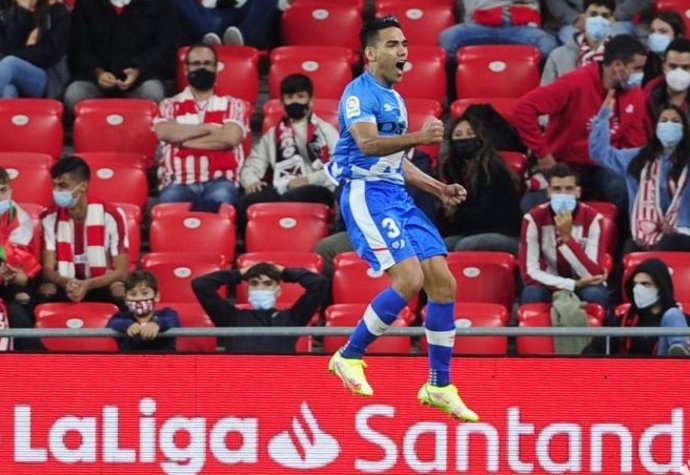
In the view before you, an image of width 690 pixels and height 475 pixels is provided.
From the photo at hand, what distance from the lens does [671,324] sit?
12297 mm

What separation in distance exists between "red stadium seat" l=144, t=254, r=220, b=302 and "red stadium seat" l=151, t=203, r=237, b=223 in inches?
17.3

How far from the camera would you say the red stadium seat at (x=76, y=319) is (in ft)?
42.9

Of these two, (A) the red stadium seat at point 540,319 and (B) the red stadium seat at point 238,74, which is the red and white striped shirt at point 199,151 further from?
(A) the red stadium seat at point 540,319

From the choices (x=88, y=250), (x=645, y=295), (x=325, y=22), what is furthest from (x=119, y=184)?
(x=645, y=295)

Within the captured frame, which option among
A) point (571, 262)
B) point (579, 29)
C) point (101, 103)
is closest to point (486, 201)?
point (571, 262)

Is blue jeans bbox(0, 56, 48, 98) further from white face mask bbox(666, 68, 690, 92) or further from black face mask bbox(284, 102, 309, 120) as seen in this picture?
white face mask bbox(666, 68, 690, 92)

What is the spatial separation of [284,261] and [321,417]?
187 centimetres

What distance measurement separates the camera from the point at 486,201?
13664 mm

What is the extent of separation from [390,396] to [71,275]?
8.79ft

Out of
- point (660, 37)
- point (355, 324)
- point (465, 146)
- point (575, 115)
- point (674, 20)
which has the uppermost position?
point (674, 20)

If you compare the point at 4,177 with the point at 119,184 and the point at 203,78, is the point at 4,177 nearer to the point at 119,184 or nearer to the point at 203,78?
the point at 119,184

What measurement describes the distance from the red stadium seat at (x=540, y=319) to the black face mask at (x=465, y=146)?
1.19 metres

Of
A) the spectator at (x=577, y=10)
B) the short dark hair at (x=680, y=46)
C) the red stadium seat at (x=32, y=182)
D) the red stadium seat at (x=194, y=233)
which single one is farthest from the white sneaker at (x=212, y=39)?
the short dark hair at (x=680, y=46)

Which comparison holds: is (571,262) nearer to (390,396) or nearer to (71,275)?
(390,396)
